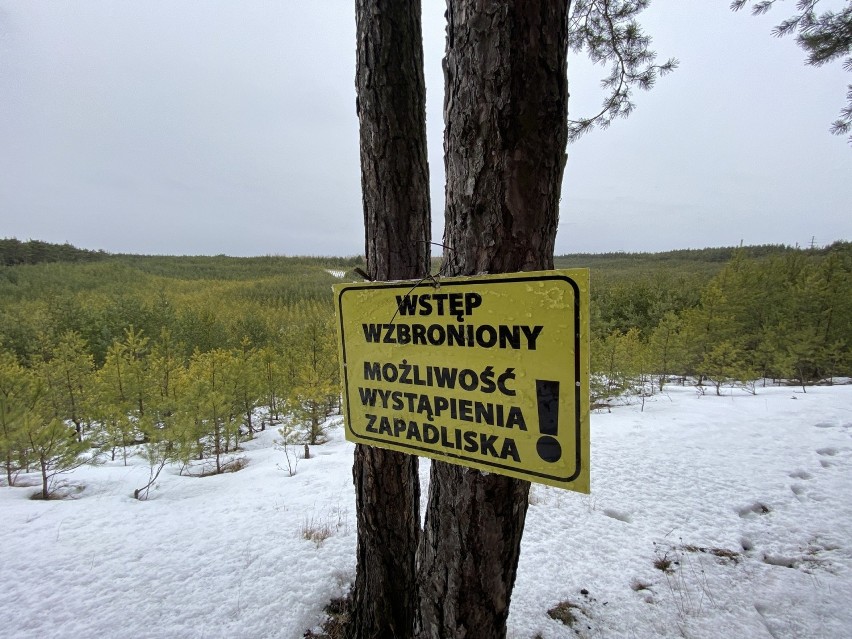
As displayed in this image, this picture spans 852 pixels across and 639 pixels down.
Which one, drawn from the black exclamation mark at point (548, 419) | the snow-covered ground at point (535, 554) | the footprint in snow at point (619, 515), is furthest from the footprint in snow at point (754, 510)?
the black exclamation mark at point (548, 419)


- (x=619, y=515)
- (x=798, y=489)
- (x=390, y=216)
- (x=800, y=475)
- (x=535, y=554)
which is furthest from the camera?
(x=800, y=475)

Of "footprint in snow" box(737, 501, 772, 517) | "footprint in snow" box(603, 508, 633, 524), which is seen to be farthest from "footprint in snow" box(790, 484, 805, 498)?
"footprint in snow" box(603, 508, 633, 524)

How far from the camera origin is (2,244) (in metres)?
40.1

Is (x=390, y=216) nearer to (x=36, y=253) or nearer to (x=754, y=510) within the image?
(x=754, y=510)

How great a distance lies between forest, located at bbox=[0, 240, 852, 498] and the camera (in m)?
6.56

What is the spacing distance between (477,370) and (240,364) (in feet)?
30.3

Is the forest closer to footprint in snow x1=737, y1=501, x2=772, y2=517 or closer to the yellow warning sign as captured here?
the yellow warning sign

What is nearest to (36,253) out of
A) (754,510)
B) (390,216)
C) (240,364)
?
(240,364)

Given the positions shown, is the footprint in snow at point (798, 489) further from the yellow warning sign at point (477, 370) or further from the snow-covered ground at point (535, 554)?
the yellow warning sign at point (477, 370)

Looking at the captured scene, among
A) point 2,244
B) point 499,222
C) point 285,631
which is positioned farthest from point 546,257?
point 2,244

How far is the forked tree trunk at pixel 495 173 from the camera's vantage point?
94 cm

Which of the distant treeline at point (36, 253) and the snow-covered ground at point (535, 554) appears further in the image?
the distant treeline at point (36, 253)

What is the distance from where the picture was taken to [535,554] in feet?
9.74

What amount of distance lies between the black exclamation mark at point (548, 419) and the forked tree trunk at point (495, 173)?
24 cm
